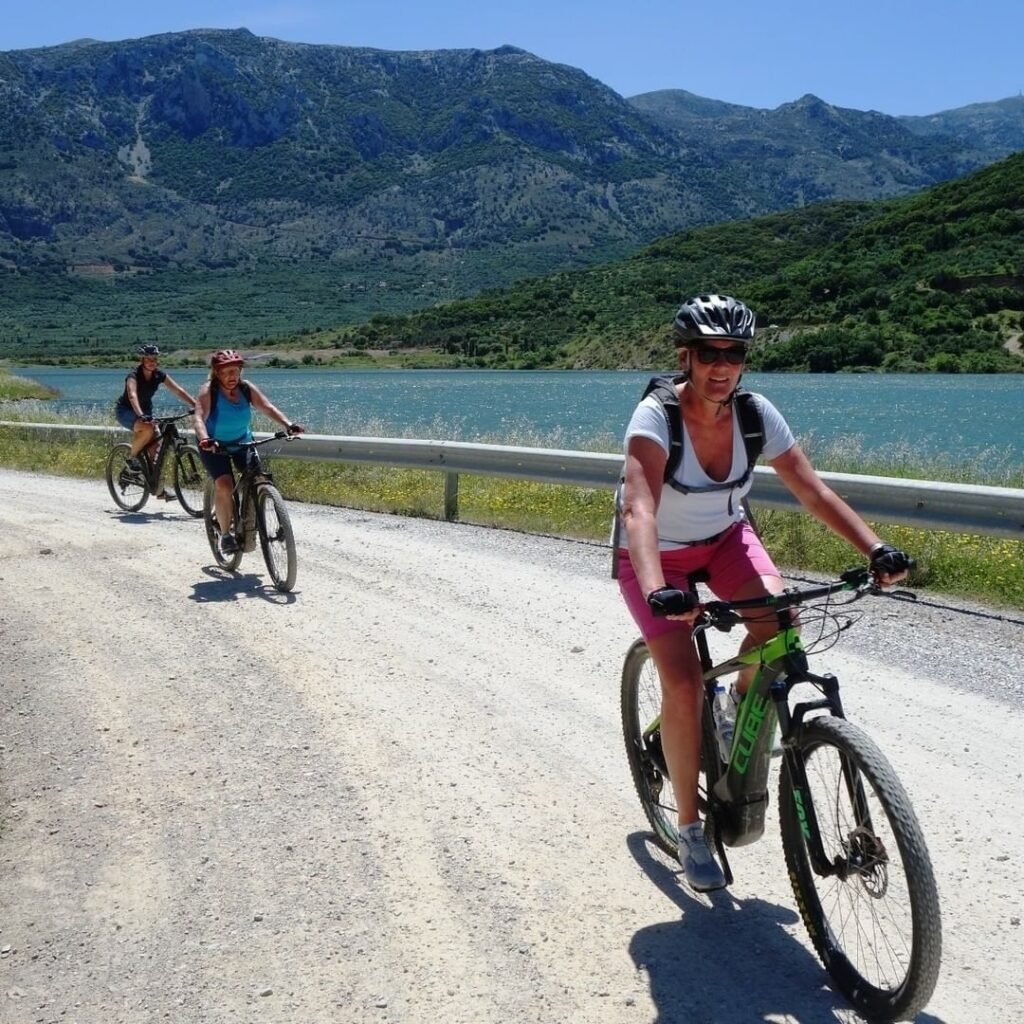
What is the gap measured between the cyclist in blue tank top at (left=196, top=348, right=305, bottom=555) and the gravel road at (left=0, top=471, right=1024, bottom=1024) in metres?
1.29

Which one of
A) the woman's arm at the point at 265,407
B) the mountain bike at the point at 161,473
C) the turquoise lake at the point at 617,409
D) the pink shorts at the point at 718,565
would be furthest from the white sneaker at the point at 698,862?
the mountain bike at the point at 161,473

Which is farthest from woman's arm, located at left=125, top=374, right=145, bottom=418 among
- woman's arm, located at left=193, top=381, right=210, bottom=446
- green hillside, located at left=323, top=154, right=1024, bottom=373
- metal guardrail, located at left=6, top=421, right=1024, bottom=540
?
green hillside, located at left=323, top=154, right=1024, bottom=373

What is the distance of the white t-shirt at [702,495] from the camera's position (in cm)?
401

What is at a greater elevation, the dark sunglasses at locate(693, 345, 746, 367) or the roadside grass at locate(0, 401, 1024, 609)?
the dark sunglasses at locate(693, 345, 746, 367)

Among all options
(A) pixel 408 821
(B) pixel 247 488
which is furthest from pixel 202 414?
(A) pixel 408 821

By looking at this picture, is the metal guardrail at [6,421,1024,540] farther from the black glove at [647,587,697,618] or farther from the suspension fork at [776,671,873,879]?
the black glove at [647,587,697,618]

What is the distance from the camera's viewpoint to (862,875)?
11.5ft

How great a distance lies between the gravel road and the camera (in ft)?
12.1

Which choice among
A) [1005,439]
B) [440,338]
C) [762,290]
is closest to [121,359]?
[440,338]

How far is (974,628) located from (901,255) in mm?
94105

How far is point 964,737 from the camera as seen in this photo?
5.74 meters

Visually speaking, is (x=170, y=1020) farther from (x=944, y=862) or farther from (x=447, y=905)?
(x=944, y=862)

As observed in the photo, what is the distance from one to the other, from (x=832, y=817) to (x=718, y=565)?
966 mm

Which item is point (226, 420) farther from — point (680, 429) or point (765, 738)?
point (765, 738)
